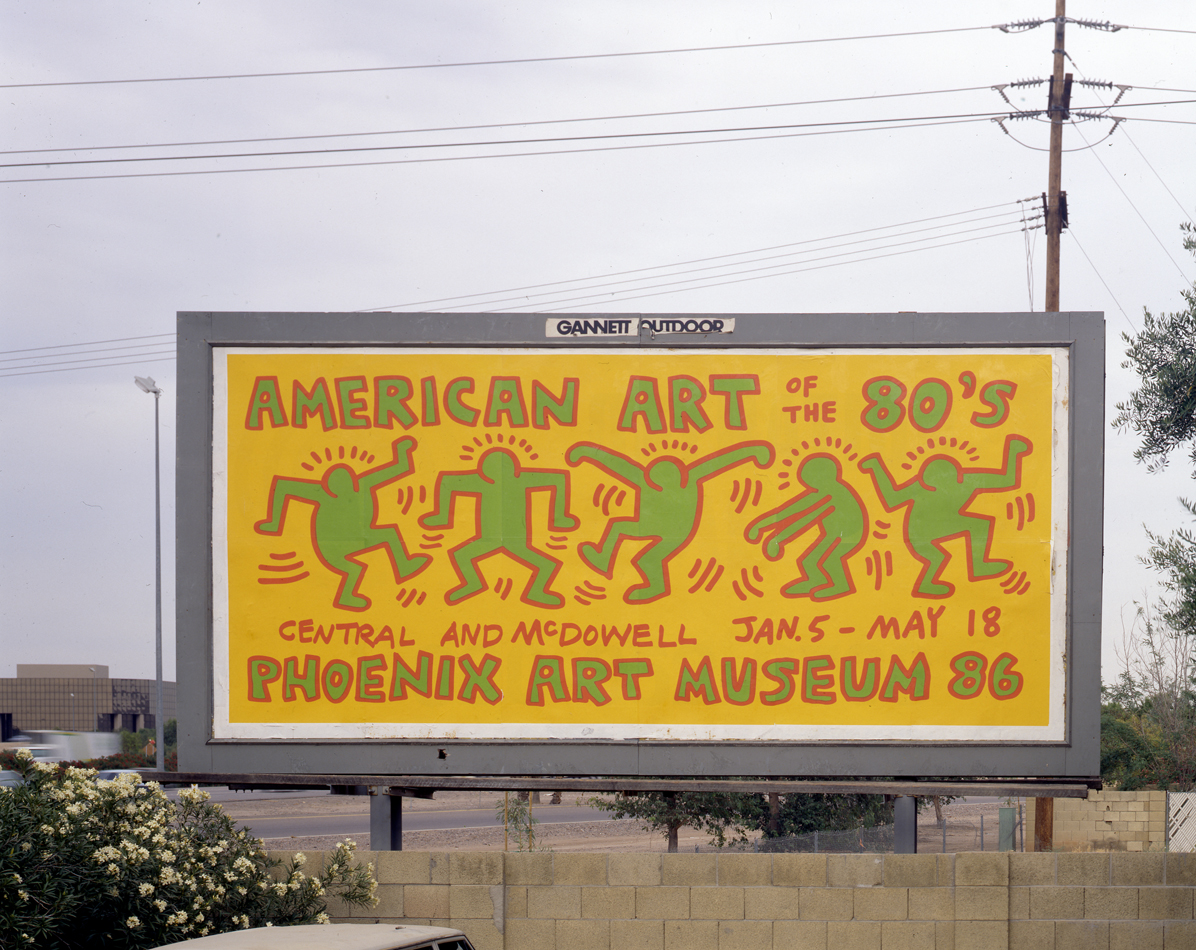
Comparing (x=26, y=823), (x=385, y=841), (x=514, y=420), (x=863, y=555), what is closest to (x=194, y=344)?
(x=514, y=420)

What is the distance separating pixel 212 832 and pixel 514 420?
4.50 metres

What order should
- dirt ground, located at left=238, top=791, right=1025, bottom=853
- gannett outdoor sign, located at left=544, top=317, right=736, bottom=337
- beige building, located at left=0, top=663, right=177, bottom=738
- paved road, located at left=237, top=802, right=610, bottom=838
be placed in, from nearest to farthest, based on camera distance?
gannett outdoor sign, located at left=544, top=317, right=736, bottom=337 < dirt ground, located at left=238, top=791, right=1025, bottom=853 < paved road, located at left=237, top=802, right=610, bottom=838 < beige building, located at left=0, top=663, right=177, bottom=738

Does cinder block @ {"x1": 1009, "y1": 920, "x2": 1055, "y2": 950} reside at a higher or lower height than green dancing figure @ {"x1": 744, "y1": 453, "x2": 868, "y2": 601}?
lower

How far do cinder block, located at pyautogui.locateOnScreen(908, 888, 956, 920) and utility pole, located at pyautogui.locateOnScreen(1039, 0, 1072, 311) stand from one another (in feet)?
53.2

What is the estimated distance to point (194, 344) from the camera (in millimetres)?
9734

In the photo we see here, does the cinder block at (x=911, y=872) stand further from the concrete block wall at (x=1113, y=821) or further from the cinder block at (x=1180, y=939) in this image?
the concrete block wall at (x=1113, y=821)

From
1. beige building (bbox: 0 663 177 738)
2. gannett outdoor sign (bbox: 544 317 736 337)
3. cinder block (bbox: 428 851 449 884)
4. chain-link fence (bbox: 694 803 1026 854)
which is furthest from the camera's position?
beige building (bbox: 0 663 177 738)

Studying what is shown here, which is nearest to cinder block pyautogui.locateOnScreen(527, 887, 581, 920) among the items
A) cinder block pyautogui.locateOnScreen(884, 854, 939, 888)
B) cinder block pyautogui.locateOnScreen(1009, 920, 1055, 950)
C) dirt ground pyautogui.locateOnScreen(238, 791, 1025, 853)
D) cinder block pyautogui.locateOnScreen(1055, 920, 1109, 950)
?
cinder block pyautogui.locateOnScreen(884, 854, 939, 888)

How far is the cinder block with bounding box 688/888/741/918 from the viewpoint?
9453mm

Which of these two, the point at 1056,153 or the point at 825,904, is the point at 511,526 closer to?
the point at 825,904

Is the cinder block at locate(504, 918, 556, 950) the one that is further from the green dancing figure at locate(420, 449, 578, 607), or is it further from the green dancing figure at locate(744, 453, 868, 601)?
the green dancing figure at locate(744, 453, 868, 601)

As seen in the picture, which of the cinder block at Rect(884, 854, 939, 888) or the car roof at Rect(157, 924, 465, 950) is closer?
the car roof at Rect(157, 924, 465, 950)

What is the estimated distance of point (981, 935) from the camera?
→ 9422mm

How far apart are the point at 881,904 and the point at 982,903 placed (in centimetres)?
91
